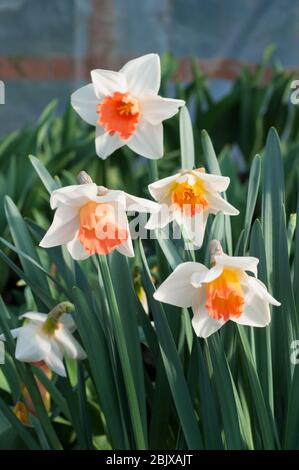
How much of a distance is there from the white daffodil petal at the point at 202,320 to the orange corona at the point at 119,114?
197 mm

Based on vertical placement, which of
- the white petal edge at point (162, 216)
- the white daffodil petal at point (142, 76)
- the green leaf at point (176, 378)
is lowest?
the green leaf at point (176, 378)

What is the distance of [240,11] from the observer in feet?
16.4

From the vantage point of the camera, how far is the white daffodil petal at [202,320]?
A: 0.87m

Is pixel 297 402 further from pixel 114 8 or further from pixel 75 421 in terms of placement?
pixel 114 8

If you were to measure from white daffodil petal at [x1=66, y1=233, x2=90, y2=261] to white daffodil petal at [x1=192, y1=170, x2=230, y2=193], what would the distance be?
5.9 inches

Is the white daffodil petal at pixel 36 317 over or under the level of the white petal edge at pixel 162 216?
under

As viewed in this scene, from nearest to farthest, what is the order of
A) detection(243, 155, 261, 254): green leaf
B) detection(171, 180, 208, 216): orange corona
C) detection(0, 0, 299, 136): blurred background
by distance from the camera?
detection(171, 180, 208, 216): orange corona
detection(243, 155, 261, 254): green leaf
detection(0, 0, 299, 136): blurred background

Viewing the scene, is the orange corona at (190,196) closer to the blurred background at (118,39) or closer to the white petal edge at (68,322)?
the white petal edge at (68,322)

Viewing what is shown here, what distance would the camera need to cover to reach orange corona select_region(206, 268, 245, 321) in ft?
2.66

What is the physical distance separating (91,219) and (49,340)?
0.93 ft

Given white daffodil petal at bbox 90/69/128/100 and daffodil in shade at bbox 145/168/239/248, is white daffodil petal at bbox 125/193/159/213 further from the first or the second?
white daffodil petal at bbox 90/69/128/100

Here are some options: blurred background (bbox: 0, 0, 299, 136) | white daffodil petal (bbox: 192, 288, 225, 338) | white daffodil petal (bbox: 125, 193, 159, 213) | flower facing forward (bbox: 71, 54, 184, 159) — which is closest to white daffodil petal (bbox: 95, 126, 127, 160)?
flower facing forward (bbox: 71, 54, 184, 159)

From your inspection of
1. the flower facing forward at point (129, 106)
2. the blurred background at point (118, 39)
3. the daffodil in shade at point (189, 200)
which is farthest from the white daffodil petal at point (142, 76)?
the blurred background at point (118, 39)

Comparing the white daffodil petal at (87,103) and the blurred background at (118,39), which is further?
the blurred background at (118,39)
